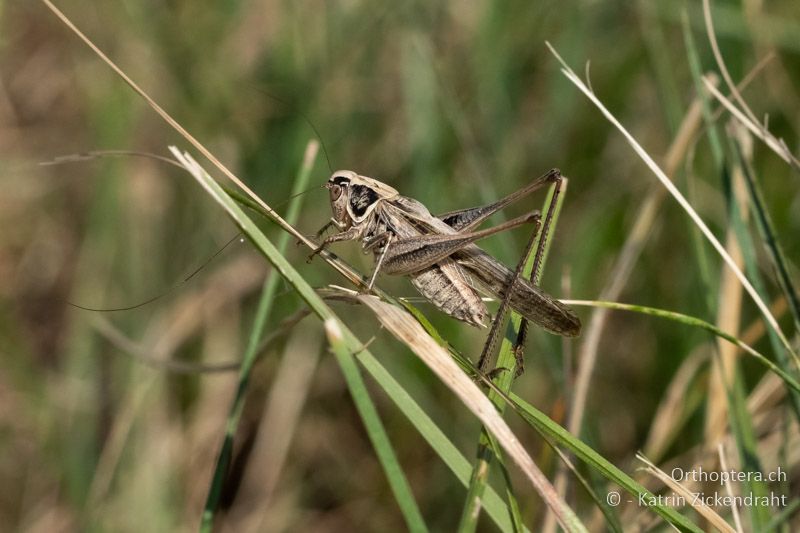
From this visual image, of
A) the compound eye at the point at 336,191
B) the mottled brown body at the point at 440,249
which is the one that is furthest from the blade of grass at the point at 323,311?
the compound eye at the point at 336,191

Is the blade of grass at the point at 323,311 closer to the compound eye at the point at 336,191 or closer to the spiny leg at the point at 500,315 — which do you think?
the spiny leg at the point at 500,315

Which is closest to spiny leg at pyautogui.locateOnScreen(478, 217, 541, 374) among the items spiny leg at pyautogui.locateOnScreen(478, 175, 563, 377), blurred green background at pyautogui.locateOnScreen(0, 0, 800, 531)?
spiny leg at pyautogui.locateOnScreen(478, 175, 563, 377)

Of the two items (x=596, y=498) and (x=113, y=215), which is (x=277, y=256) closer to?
(x=596, y=498)

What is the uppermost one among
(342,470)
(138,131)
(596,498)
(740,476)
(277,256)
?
(138,131)

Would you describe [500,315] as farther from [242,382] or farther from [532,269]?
[242,382]

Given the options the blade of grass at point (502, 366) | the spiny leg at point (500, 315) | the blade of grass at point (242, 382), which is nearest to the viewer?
the blade of grass at point (502, 366)

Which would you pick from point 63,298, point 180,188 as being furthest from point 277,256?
point 63,298

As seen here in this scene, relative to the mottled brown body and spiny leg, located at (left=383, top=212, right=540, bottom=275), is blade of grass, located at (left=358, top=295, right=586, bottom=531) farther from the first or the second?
spiny leg, located at (left=383, top=212, right=540, bottom=275)
